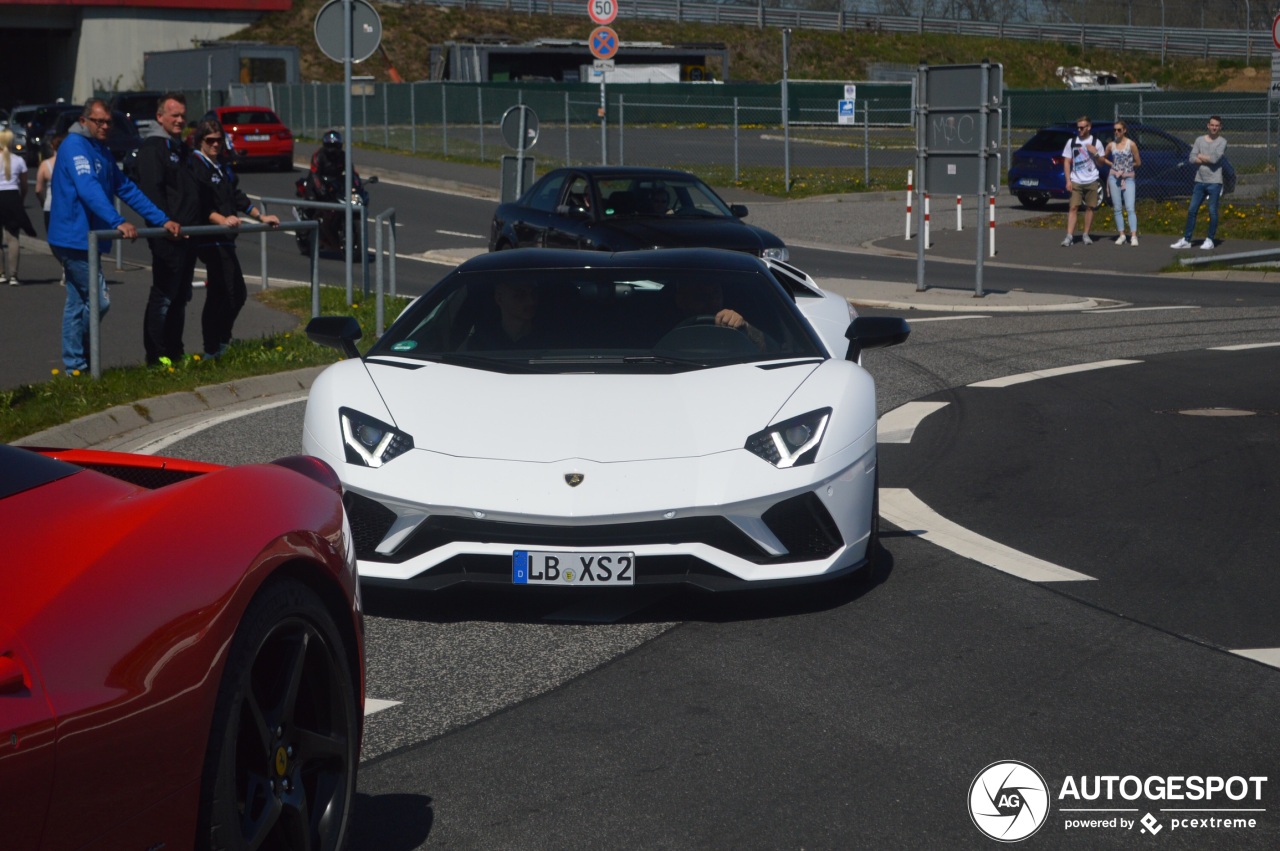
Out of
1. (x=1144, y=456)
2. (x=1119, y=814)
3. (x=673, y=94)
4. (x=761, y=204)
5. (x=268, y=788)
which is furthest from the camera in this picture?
(x=673, y=94)

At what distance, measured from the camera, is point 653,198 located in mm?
17188

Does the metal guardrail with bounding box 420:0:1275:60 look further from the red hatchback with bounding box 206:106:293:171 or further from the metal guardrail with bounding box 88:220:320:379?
the metal guardrail with bounding box 88:220:320:379

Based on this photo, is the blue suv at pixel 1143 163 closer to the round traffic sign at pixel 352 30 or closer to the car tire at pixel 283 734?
the round traffic sign at pixel 352 30

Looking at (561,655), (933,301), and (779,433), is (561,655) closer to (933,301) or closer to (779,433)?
(779,433)

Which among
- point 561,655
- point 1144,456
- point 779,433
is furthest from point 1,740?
point 1144,456

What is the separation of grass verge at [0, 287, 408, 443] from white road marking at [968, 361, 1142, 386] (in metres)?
5.07

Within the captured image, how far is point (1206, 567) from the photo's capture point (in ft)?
21.7

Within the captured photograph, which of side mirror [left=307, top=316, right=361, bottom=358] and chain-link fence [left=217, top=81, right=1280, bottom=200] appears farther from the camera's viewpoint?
chain-link fence [left=217, top=81, right=1280, bottom=200]

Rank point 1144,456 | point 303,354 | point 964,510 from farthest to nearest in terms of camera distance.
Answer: point 303,354 → point 1144,456 → point 964,510

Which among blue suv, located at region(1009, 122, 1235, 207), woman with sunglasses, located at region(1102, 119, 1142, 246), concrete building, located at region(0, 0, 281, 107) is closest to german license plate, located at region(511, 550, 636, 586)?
woman with sunglasses, located at region(1102, 119, 1142, 246)

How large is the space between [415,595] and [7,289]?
13983 mm

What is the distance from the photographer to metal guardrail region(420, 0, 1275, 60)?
82.7m

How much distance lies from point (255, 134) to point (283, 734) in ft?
130

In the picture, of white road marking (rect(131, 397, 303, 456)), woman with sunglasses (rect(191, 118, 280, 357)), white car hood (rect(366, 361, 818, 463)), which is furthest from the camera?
woman with sunglasses (rect(191, 118, 280, 357))
